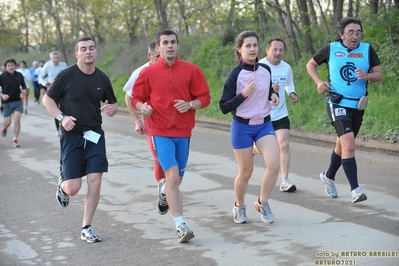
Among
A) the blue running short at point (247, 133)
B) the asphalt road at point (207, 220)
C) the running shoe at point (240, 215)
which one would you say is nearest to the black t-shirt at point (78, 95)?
the asphalt road at point (207, 220)

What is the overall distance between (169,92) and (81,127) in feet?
3.09

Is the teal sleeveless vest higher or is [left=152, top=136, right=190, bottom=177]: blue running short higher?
the teal sleeveless vest

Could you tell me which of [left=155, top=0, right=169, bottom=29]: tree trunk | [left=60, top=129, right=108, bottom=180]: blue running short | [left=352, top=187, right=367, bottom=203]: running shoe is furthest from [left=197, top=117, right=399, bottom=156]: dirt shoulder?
[left=155, top=0, right=169, bottom=29]: tree trunk

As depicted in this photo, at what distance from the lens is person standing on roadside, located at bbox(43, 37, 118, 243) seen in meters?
7.16

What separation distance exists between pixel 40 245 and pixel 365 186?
425 cm

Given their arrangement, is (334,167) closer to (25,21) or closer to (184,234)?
(184,234)

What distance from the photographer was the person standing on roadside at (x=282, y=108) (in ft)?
30.2

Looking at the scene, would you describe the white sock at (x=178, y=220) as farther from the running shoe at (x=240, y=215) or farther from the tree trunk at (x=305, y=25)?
the tree trunk at (x=305, y=25)

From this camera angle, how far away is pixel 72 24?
43.7 metres

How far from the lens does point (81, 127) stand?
23.7ft

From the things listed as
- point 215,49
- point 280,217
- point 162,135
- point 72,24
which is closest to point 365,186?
point 280,217

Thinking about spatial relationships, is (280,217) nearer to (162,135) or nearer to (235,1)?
(162,135)

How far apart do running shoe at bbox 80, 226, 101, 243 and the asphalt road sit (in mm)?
72

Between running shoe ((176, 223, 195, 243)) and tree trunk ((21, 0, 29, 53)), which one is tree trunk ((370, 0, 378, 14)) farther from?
tree trunk ((21, 0, 29, 53))
